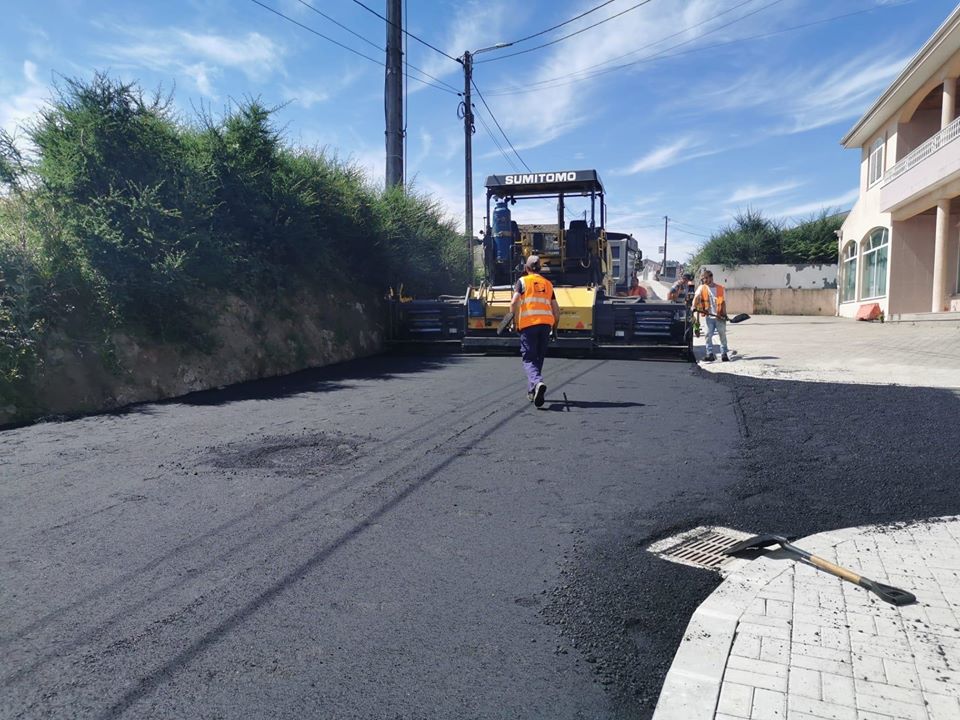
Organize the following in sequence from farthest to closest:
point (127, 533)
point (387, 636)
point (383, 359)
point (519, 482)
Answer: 1. point (383, 359)
2. point (519, 482)
3. point (127, 533)
4. point (387, 636)

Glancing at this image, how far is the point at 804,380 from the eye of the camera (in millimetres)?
9281

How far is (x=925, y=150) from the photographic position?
1900cm

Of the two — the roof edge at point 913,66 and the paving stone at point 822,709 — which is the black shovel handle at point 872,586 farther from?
the roof edge at point 913,66

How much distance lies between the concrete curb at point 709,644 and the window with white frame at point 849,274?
90.8 feet

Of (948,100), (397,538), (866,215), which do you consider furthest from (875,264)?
(397,538)

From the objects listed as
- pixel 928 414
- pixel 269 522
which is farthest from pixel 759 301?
pixel 269 522

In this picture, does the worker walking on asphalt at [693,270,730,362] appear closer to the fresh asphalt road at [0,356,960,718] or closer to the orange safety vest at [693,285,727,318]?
the orange safety vest at [693,285,727,318]

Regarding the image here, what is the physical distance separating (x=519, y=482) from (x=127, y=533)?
8.00 ft

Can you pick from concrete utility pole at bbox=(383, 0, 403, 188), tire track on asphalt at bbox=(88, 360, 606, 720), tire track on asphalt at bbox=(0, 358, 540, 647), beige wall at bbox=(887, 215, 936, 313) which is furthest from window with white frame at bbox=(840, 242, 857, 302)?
tire track on asphalt at bbox=(88, 360, 606, 720)

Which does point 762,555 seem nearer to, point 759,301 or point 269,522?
point 269,522

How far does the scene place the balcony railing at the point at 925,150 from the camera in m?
17.2

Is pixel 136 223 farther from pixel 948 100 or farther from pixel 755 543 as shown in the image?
pixel 948 100

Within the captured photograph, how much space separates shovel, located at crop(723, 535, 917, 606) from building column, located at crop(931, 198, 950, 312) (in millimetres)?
19794

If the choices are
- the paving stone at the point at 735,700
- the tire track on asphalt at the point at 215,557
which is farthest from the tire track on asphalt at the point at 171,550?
the paving stone at the point at 735,700
